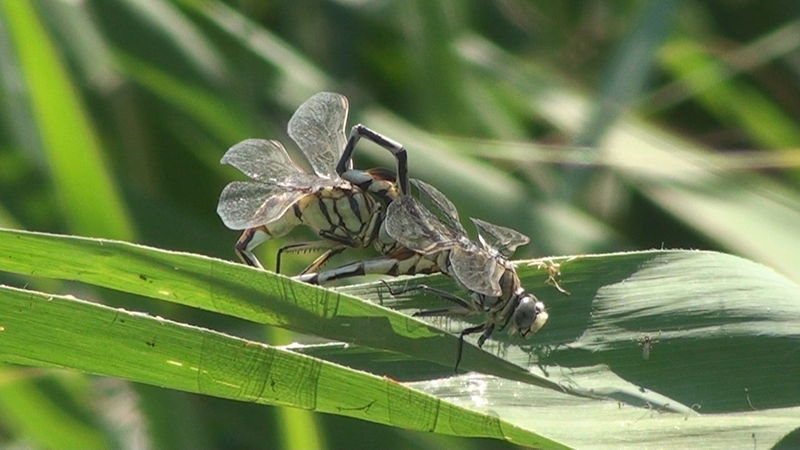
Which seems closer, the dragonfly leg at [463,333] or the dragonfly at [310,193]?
the dragonfly leg at [463,333]

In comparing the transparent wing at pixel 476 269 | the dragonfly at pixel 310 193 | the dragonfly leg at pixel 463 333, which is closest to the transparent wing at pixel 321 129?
the dragonfly at pixel 310 193

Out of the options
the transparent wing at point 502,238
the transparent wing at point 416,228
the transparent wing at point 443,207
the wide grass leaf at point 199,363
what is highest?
the transparent wing at point 502,238

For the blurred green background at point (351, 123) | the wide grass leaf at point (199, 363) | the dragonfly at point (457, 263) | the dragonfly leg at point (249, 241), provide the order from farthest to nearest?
the blurred green background at point (351, 123)
the dragonfly leg at point (249, 241)
the dragonfly at point (457, 263)
the wide grass leaf at point (199, 363)

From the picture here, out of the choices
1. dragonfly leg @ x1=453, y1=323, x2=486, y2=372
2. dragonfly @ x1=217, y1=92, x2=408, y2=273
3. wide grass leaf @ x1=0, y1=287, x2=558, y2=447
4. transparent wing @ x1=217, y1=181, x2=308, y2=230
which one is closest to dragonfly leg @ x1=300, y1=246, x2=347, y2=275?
dragonfly @ x1=217, y1=92, x2=408, y2=273

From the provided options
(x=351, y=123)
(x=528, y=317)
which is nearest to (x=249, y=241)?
(x=528, y=317)

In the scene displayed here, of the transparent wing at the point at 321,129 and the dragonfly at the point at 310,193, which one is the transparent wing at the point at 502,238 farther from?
the transparent wing at the point at 321,129

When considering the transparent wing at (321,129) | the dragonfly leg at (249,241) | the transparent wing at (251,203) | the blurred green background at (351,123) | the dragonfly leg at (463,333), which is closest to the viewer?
the dragonfly leg at (463,333)

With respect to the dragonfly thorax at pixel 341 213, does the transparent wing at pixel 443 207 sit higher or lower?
higher

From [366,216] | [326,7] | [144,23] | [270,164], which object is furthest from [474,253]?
[326,7]
